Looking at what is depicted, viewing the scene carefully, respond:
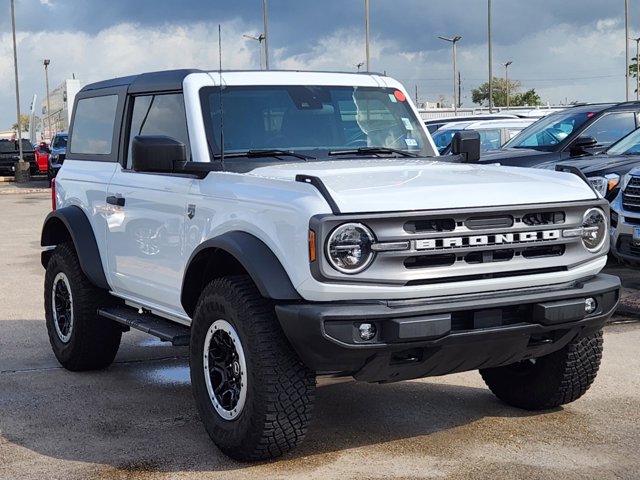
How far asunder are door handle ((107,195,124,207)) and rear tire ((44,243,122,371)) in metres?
0.68

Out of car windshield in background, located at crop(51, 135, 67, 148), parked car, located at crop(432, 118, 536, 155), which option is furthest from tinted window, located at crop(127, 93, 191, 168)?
car windshield in background, located at crop(51, 135, 67, 148)

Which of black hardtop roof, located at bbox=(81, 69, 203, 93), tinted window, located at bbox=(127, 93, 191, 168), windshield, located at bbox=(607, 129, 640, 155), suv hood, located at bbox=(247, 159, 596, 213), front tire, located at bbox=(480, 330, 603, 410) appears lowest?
front tire, located at bbox=(480, 330, 603, 410)

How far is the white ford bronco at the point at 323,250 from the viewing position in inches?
181

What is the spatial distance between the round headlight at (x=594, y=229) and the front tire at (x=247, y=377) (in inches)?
62.4

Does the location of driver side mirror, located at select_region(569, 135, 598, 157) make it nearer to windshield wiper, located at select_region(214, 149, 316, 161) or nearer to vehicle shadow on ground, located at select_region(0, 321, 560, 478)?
vehicle shadow on ground, located at select_region(0, 321, 560, 478)

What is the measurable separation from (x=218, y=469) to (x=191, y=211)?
4.63ft

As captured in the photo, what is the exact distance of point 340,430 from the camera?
5.64 metres

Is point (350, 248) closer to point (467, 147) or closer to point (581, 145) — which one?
point (467, 147)

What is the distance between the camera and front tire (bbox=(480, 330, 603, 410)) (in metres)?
5.61

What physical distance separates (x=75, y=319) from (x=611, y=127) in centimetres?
822

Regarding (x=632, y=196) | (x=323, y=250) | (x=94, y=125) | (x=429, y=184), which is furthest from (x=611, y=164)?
(x=323, y=250)

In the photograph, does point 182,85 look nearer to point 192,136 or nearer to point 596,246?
point 192,136

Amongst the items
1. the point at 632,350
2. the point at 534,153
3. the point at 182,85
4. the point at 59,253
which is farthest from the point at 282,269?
the point at 534,153

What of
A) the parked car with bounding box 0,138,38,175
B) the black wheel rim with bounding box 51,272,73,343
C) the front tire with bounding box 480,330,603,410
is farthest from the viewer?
the parked car with bounding box 0,138,38,175
